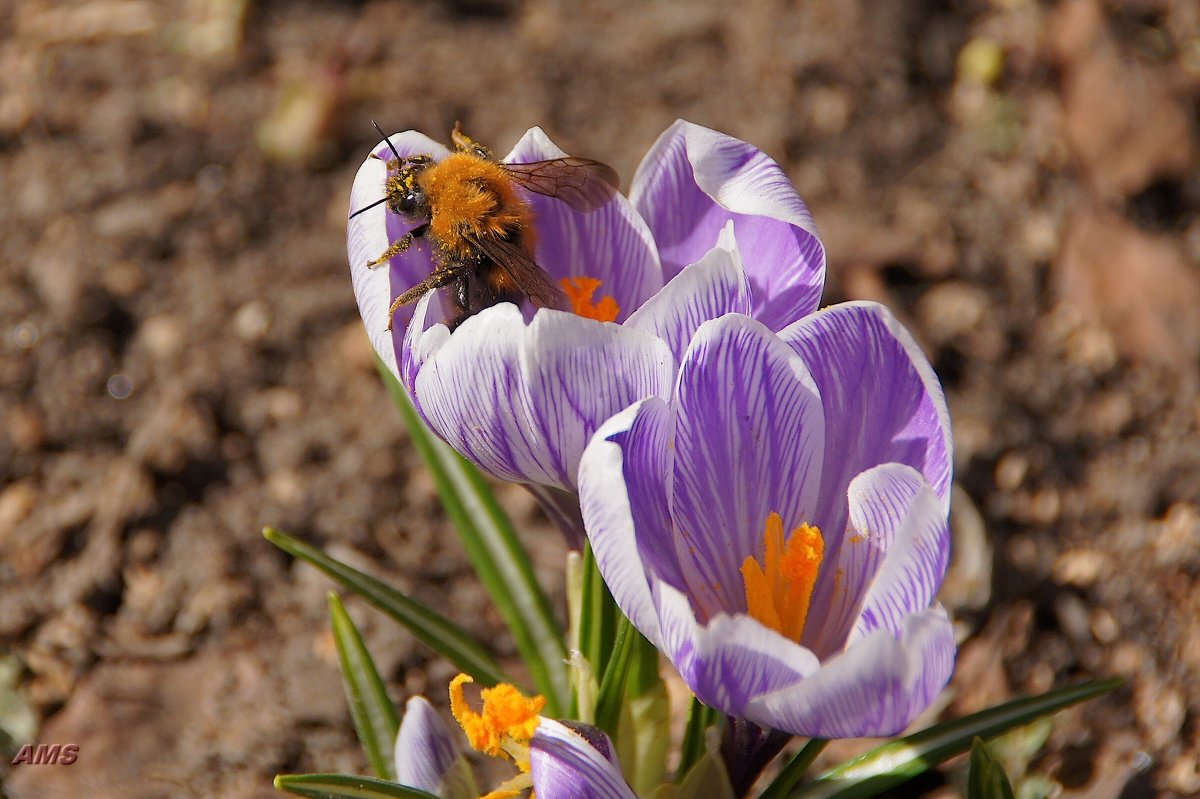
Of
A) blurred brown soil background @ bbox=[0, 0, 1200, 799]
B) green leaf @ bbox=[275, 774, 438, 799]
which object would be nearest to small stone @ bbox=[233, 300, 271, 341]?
blurred brown soil background @ bbox=[0, 0, 1200, 799]

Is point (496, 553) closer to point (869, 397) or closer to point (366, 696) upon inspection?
point (366, 696)

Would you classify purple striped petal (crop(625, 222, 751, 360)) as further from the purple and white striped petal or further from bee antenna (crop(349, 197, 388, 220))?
bee antenna (crop(349, 197, 388, 220))

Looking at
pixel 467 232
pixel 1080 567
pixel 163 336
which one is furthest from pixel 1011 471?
pixel 163 336

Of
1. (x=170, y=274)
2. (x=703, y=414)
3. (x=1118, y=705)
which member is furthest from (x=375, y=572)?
(x=1118, y=705)

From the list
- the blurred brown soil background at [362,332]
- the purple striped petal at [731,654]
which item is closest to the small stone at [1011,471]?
the blurred brown soil background at [362,332]

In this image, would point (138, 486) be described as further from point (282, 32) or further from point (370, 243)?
point (282, 32)
